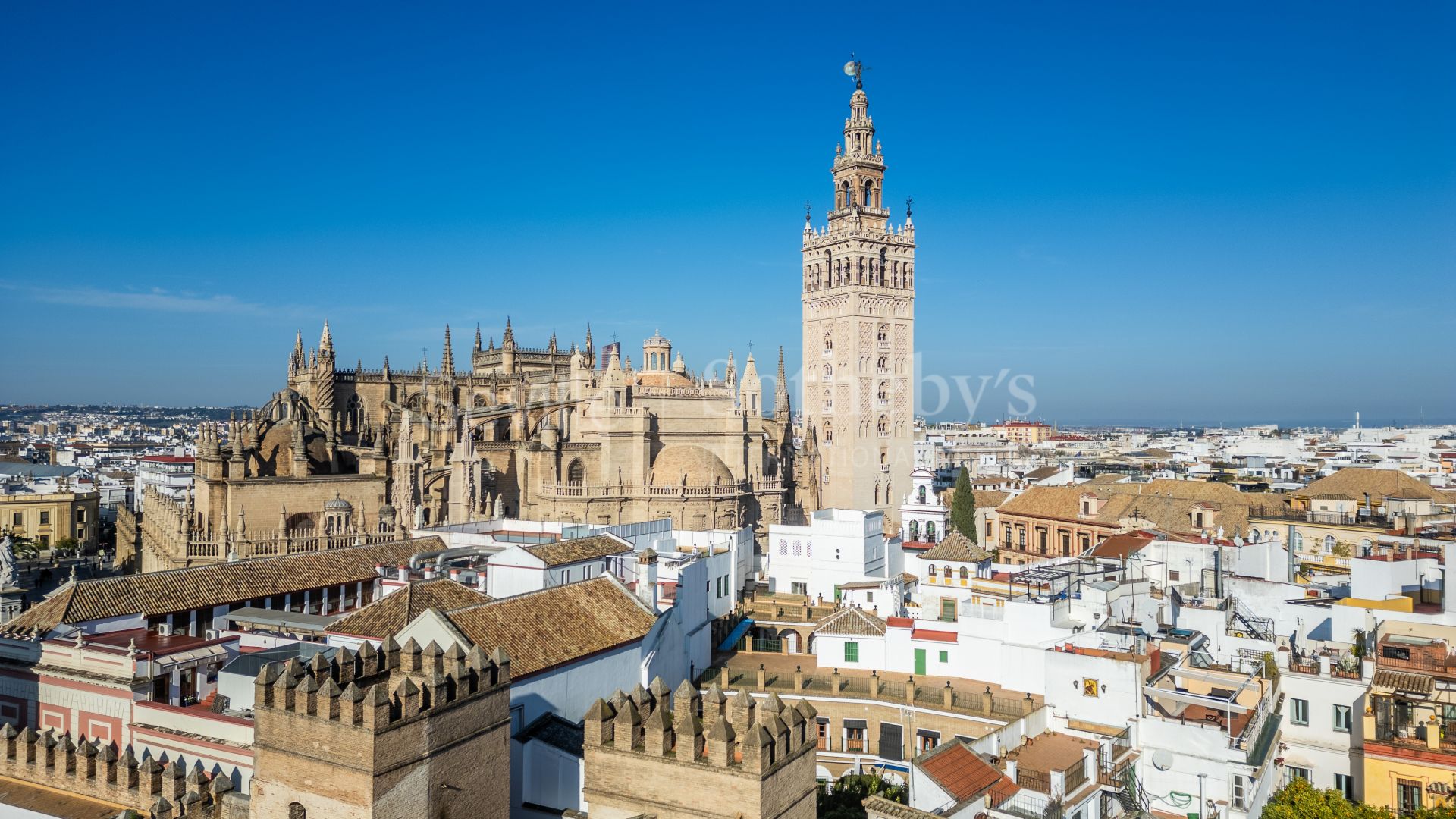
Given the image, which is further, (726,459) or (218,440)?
(726,459)

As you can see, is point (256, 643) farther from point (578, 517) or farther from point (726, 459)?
point (726, 459)

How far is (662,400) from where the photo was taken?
4578cm

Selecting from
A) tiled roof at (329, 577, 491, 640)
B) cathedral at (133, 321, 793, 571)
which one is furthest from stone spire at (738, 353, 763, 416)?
tiled roof at (329, 577, 491, 640)

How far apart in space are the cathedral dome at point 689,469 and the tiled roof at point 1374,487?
82.7 feet

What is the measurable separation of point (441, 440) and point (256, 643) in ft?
82.6

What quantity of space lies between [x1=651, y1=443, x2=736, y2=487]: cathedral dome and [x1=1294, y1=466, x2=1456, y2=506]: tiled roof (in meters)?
25.2

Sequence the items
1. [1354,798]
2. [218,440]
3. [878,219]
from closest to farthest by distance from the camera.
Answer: [1354,798]
[218,440]
[878,219]

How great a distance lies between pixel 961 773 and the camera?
52.4ft

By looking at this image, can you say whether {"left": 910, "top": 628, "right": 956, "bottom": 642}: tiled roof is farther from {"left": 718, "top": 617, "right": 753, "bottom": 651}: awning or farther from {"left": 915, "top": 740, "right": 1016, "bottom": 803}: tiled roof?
{"left": 915, "top": 740, "right": 1016, "bottom": 803}: tiled roof

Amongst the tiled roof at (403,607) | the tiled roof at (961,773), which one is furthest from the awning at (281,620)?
the tiled roof at (961,773)

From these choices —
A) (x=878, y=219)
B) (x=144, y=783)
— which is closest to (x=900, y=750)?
(x=144, y=783)

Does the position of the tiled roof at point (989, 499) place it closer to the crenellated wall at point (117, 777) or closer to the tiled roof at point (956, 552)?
the tiled roof at point (956, 552)


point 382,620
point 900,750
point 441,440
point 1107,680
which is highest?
point 441,440

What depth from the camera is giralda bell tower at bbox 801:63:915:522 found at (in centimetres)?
5606
